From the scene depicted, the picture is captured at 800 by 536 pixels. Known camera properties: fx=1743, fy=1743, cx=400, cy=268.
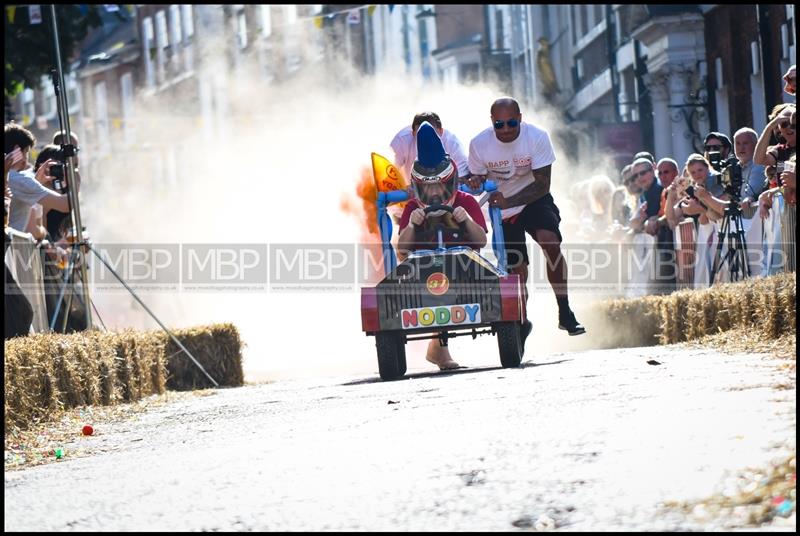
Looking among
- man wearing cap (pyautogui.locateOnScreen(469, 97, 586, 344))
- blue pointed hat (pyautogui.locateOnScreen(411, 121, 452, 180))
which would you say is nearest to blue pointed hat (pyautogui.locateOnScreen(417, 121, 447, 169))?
blue pointed hat (pyautogui.locateOnScreen(411, 121, 452, 180))

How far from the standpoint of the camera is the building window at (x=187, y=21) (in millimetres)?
68938

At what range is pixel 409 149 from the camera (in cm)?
1327

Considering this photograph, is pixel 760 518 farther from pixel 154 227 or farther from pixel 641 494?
pixel 154 227

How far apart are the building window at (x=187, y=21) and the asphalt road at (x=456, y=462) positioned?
200 feet

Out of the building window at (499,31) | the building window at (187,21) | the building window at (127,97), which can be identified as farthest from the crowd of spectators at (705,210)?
the building window at (127,97)

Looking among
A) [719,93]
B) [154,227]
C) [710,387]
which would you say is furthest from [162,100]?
[710,387]

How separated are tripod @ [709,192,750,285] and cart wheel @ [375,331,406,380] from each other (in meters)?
4.08

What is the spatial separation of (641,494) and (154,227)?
5786cm

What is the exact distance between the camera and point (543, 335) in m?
20.5

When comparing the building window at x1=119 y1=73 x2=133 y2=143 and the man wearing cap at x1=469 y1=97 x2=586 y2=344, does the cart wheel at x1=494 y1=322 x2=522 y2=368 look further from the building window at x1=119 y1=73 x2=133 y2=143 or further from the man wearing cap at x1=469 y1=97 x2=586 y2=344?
the building window at x1=119 y1=73 x2=133 y2=143

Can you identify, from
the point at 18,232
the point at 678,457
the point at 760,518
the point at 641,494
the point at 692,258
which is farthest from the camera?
the point at 692,258

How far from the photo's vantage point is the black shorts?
498 inches

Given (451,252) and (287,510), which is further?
(451,252)

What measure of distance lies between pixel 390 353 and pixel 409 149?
6.86 feet
